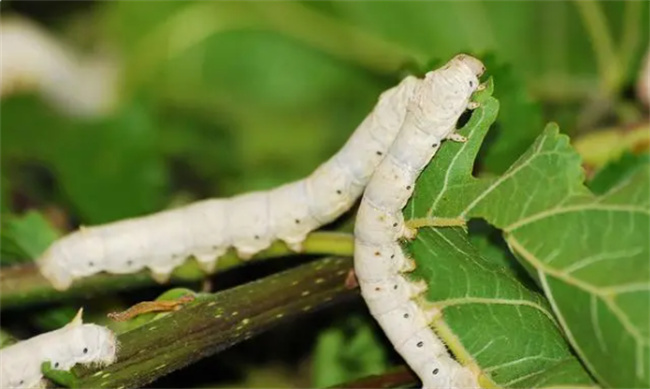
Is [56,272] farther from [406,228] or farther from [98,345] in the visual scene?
[406,228]

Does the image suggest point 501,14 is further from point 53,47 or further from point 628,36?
point 53,47

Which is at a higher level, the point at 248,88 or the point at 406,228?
the point at 248,88

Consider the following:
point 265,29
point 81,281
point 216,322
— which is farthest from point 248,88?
point 216,322

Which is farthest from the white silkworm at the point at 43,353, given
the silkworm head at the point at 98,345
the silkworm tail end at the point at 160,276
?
the silkworm tail end at the point at 160,276

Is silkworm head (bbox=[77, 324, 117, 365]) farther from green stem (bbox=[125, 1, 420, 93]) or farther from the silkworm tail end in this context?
green stem (bbox=[125, 1, 420, 93])

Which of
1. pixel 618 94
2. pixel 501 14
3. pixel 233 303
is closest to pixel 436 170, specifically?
pixel 233 303

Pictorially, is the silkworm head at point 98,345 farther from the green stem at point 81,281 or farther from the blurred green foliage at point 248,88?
the blurred green foliage at point 248,88
